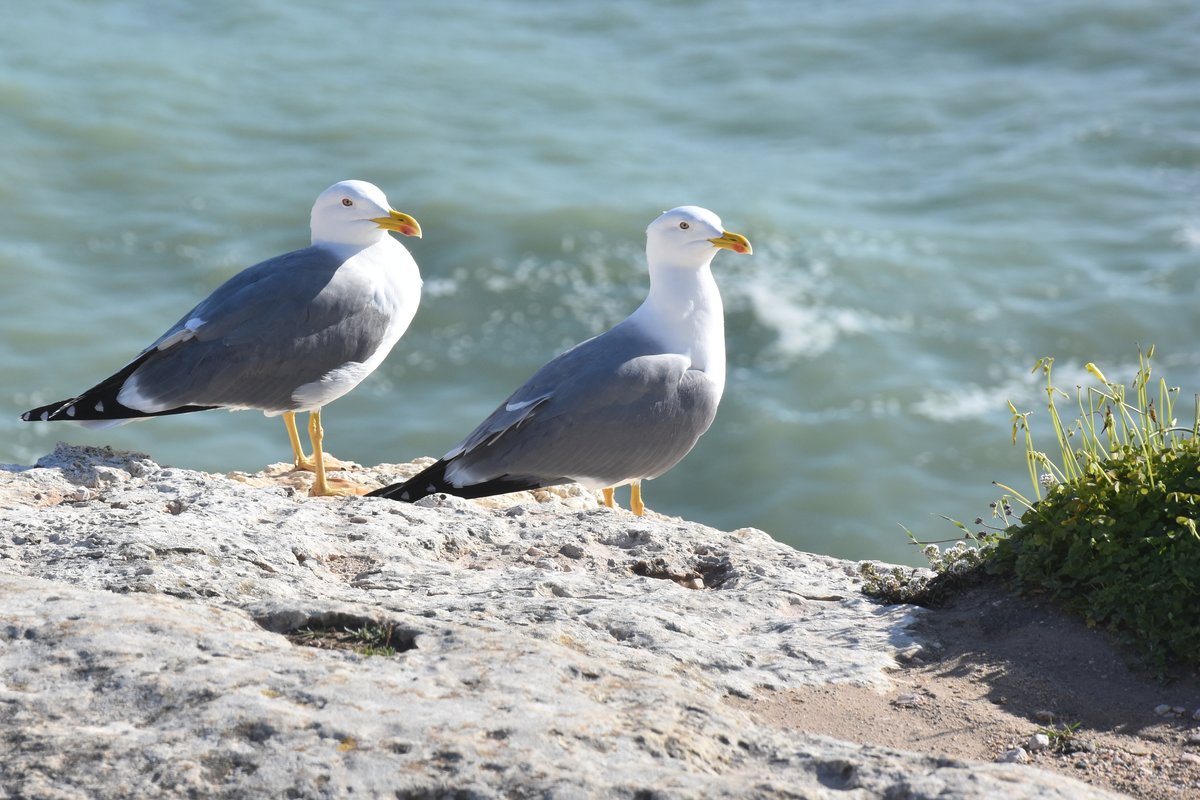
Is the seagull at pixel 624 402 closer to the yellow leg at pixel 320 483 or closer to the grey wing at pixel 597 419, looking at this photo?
the grey wing at pixel 597 419

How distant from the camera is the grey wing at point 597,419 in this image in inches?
240

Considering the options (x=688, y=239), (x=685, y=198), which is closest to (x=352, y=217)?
(x=688, y=239)

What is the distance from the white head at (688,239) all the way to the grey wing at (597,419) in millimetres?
464

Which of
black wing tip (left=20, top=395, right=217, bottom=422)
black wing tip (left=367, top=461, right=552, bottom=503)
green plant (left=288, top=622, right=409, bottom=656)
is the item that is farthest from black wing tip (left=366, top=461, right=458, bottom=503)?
green plant (left=288, top=622, right=409, bottom=656)

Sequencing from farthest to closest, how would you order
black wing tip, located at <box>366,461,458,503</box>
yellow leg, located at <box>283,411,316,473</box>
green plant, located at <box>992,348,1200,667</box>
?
yellow leg, located at <box>283,411,316,473</box> → black wing tip, located at <box>366,461,458,503</box> → green plant, located at <box>992,348,1200,667</box>

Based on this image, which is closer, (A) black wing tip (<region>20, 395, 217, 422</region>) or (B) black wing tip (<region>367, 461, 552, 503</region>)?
(B) black wing tip (<region>367, 461, 552, 503</region>)

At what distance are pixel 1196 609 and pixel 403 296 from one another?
157 inches

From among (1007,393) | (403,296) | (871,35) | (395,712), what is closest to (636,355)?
(403,296)

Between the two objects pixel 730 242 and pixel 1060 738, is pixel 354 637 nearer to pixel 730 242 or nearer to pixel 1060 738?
pixel 1060 738

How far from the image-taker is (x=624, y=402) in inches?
247

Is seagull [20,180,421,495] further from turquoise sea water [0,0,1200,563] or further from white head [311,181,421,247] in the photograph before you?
turquoise sea water [0,0,1200,563]

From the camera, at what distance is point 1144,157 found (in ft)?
58.9

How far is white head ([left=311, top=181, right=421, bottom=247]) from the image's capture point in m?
7.01

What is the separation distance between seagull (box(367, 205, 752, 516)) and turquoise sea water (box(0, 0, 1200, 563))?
19.1 feet
